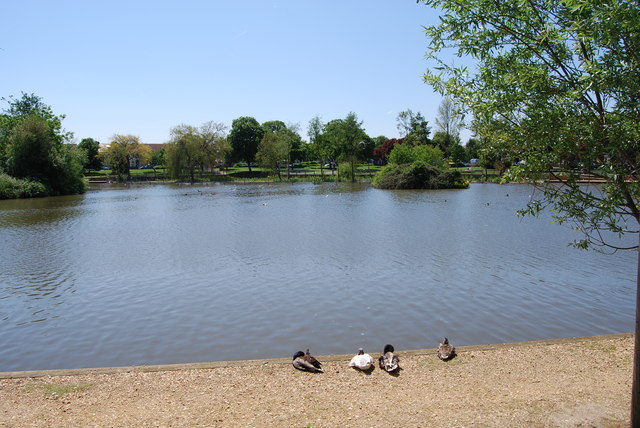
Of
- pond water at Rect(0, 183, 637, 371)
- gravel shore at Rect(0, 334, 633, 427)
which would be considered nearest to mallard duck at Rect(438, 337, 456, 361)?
gravel shore at Rect(0, 334, 633, 427)

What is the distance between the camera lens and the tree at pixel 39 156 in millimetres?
60781

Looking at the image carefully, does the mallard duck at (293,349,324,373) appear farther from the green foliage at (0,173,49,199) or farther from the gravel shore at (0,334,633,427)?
the green foliage at (0,173,49,199)

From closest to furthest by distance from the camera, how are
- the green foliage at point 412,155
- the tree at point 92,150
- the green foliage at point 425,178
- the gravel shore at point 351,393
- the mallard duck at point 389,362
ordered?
the gravel shore at point 351,393 < the mallard duck at point 389,362 < the green foliage at point 425,178 < the green foliage at point 412,155 < the tree at point 92,150

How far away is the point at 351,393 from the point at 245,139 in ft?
364

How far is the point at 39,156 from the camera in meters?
61.9

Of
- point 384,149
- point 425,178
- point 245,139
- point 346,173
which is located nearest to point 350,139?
point 346,173

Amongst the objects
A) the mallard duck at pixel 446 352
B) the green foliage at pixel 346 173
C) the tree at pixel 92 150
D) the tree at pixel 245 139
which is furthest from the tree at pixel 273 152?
the mallard duck at pixel 446 352

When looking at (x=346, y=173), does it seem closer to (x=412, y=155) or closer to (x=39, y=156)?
(x=412, y=155)

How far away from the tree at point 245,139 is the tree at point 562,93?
361 feet

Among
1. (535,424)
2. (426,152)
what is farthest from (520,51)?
(426,152)

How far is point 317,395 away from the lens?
7664mm

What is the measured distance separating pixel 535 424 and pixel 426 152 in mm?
72829

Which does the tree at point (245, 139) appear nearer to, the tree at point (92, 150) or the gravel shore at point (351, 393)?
the tree at point (92, 150)

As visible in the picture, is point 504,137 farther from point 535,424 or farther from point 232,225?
point 232,225
